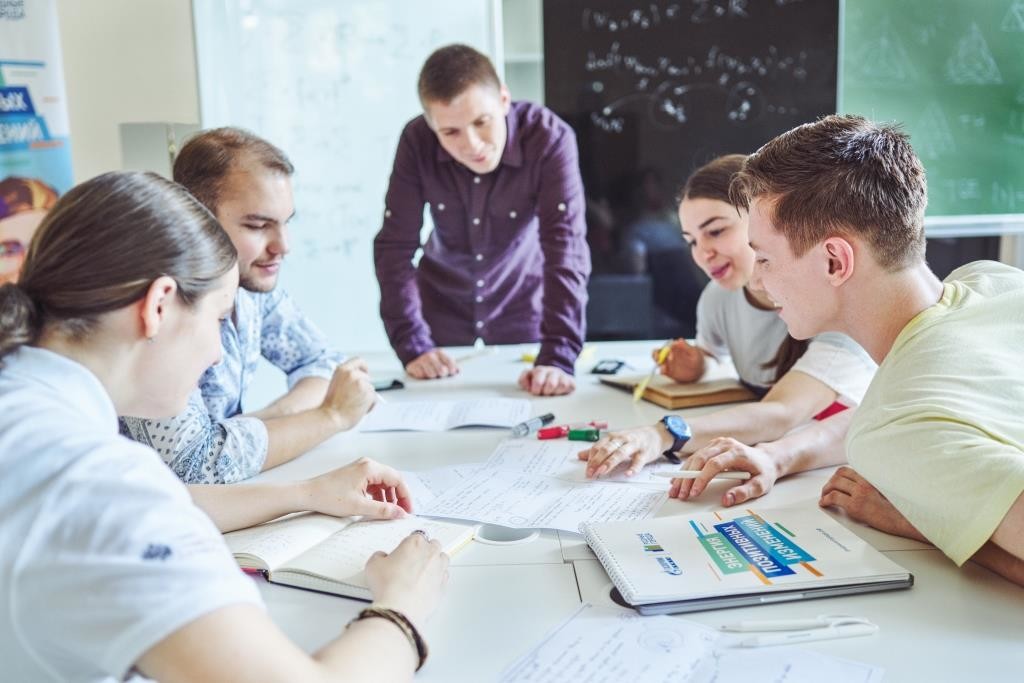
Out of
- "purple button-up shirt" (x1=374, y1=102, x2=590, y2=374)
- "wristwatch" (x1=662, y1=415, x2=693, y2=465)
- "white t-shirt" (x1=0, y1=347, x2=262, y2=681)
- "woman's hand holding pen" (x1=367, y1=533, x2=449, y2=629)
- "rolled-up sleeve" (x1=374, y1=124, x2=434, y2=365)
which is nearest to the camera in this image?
"white t-shirt" (x1=0, y1=347, x2=262, y2=681)

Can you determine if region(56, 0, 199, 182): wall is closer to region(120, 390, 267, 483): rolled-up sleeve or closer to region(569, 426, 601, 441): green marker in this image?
region(120, 390, 267, 483): rolled-up sleeve

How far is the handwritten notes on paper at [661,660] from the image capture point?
2.65ft

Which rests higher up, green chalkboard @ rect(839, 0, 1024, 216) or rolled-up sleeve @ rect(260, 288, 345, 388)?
green chalkboard @ rect(839, 0, 1024, 216)

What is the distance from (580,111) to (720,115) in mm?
531

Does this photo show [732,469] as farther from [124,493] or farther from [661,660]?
[124,493]

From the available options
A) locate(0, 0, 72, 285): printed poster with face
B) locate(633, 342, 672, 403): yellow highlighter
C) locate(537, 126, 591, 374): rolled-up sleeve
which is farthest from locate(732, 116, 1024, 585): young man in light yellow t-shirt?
locate(0, 0, 72, 285): printed poster with face

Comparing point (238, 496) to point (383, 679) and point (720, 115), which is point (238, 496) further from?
point (720, 115)

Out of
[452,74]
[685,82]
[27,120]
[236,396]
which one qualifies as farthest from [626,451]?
[27,120]

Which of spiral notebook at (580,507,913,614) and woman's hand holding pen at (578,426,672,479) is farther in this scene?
woman's hand holding pen at (578,426,672,479)

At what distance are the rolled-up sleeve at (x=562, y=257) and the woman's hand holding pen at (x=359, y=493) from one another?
953mm

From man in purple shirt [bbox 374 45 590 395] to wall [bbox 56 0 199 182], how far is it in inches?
48.9

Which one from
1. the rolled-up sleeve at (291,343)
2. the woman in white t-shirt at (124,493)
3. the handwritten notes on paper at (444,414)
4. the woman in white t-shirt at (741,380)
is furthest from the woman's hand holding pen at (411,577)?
the rolled-up sleeve at (291,343)

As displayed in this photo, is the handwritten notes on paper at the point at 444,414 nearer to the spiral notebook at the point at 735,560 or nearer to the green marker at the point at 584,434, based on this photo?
the green marker at the point at 584,434

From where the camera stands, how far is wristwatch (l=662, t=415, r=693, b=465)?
1.49m
